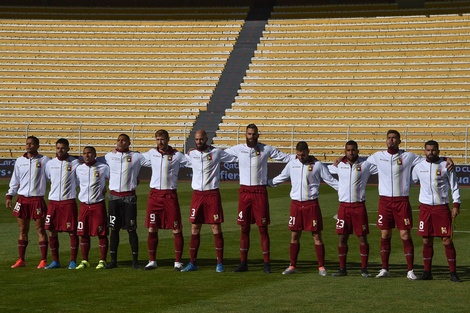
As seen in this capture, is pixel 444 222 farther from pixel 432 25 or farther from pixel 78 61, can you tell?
pixel 78 61

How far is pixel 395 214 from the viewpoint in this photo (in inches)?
516

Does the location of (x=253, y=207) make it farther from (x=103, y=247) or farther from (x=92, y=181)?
(x=92, y=181)

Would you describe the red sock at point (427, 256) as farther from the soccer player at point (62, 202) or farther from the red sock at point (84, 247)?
the soccer player at point (62, 202)

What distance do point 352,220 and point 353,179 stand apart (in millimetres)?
589

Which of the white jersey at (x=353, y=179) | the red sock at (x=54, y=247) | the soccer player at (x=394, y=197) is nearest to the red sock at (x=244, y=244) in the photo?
the white jersey at (x=353, y=179)

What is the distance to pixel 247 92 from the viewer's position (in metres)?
40.5

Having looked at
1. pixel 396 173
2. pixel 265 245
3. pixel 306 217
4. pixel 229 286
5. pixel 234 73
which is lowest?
pixel 229 286

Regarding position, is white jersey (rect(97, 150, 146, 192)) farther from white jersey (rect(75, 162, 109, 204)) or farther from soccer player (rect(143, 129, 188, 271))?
soccer player (rect(143, 129, 188, 271))

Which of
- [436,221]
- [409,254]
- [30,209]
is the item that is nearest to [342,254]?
[409,254]

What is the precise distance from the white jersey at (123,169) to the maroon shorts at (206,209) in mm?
1007

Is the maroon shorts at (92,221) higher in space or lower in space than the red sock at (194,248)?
higher

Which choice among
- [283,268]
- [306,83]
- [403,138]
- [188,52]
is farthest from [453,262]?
[188,52]

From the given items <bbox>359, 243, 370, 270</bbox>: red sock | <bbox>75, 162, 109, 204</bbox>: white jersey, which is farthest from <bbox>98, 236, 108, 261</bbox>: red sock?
<bbox>359, 243, 370, 270</bbox>: red sock

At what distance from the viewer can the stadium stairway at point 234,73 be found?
3888 centimetres
